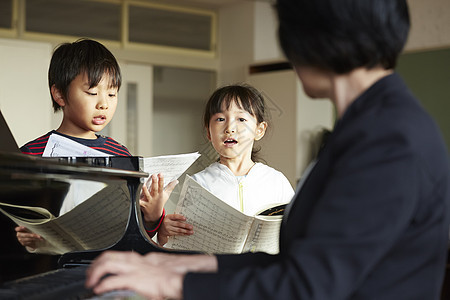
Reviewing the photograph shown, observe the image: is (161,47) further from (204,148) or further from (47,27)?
(204,148)

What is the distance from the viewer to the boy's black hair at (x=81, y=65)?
1.51 m

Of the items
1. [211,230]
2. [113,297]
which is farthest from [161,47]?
[113,297]

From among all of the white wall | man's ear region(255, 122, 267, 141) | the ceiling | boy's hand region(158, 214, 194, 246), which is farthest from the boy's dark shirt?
the ceiling

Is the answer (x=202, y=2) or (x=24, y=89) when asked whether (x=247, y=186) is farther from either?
(x=202, y=2)

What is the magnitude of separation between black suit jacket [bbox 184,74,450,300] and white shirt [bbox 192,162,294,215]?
3.31 feet

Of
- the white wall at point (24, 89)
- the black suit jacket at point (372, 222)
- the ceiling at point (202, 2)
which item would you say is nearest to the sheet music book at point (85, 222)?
the black suit jacket at point (372, 222)

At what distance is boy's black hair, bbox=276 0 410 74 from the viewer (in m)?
0.72

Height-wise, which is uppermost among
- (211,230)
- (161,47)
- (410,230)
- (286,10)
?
(161,47)

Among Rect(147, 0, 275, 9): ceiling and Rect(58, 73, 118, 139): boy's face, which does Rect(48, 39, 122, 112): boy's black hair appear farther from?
Rect(147, 0, 275, 9): ceiling

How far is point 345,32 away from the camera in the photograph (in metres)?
0.73

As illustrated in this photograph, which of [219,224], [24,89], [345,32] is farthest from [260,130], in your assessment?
Result: [24,89]

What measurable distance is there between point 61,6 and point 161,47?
87 centimetres

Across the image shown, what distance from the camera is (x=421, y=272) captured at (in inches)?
28.8

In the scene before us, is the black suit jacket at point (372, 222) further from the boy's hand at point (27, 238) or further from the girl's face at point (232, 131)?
the girl's face at point (232, 131)
